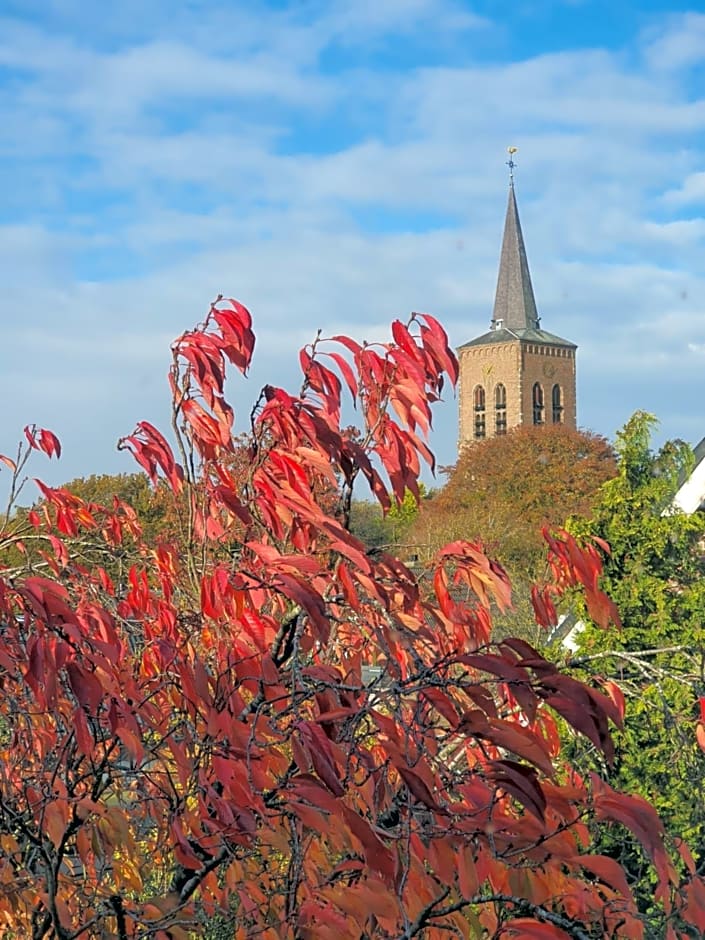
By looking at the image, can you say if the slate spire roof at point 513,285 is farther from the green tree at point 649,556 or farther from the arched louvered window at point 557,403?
the green tree at point 649,556

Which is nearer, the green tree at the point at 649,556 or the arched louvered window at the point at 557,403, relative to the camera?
the green tree at the point at 649,556

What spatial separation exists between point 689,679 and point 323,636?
1641mm

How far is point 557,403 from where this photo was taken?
9875 centimetres

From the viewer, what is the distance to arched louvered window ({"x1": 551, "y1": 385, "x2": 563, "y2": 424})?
98.0 m

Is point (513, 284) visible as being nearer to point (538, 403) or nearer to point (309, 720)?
point (538, 403)

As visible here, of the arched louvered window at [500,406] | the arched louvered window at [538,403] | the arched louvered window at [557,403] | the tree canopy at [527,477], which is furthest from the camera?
the arched louvered window at [557,403]

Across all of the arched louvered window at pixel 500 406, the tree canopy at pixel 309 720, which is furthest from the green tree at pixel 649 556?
the arched louvered window at pixel 500 406

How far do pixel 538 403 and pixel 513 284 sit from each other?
11136mm

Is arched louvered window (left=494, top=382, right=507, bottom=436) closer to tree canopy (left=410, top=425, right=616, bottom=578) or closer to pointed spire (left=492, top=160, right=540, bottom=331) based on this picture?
pointed spire (left=492, top=160, right=540, bottom=331)

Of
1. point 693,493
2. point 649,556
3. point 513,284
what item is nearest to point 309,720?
point 649,556

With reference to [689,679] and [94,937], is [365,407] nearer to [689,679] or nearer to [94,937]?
[689,679]

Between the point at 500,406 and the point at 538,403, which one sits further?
the point at 538,403

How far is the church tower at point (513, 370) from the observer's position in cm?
9312

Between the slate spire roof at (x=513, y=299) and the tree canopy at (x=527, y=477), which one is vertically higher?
the slate spire roof at (x=513, y=299)
